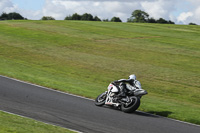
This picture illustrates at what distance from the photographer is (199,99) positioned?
1797cm

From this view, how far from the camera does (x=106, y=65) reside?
2666 centimetres

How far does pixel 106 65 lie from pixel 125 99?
14141mm

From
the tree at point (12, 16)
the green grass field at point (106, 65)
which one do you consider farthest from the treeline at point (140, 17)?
the green grass field at point (106, 65)

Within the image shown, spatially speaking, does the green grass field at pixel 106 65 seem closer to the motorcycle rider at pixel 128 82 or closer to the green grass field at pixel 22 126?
the motorcycle rider at pixel 128 82

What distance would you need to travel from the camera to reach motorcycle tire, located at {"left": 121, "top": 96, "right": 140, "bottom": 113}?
1202 cm

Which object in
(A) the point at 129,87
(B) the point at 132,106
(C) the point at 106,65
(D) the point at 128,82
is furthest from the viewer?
(C) the point at 106,65

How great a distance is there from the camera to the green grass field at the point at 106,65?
56.1ft

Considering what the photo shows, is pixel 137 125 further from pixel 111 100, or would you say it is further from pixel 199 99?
pixel 199 99

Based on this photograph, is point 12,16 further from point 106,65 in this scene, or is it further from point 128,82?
point 128,82

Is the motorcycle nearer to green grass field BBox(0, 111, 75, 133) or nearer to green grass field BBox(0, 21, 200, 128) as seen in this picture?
green grass field BBox(0, 21, 200, 128)

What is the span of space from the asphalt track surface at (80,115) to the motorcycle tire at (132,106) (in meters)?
0.19

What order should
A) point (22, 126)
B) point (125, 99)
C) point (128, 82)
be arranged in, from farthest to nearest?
1. point (128, 82)
2. point (125, 99)
3. point (22, 126)

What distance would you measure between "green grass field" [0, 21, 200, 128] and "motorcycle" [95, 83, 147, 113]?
1.23 meters

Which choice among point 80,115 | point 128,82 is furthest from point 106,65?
Result: point 80,115
